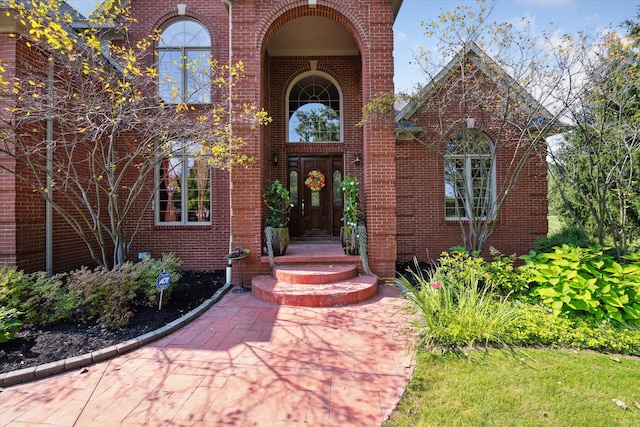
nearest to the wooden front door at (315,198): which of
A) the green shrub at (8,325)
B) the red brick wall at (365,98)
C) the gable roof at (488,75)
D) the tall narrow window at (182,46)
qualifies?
the red brick wall at (365,98)

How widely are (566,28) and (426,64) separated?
7.42 ft

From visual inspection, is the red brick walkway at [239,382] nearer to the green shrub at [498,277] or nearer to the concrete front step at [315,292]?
the concrete front step at [315,292]

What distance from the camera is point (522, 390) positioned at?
258 cm

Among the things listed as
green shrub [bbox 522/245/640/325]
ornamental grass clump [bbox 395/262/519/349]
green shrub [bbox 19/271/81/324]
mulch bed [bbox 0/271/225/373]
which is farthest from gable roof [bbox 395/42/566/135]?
green shrub [bbox 19/271/81/324]

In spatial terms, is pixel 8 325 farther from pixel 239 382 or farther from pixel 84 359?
pixel 239 382

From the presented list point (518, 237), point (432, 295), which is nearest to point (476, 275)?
point (432, 295)

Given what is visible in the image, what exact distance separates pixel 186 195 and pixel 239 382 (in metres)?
6.01

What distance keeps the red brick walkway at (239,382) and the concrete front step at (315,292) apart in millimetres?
671

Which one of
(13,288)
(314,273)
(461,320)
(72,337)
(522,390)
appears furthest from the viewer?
(314,273)

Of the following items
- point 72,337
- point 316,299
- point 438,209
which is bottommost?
point 72,337

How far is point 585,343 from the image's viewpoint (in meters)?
3.33

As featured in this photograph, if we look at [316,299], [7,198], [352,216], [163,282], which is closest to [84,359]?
[163,282]

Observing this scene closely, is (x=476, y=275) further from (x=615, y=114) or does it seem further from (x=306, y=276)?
(x=615, y=114)

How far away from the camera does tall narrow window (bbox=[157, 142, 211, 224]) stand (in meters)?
7.70
